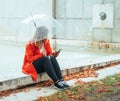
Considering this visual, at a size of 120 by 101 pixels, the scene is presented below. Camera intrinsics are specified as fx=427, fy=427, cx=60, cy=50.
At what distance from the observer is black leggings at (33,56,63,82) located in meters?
6.20

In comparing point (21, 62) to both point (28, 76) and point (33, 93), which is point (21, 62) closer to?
point (28, 76)

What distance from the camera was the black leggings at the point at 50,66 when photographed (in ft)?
20.4

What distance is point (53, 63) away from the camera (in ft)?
20.6

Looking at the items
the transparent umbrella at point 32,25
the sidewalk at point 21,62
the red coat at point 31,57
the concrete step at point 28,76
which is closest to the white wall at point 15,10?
the sidewalk at point 21,62

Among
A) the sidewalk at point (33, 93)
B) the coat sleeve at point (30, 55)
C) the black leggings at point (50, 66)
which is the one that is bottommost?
the sidewalk at point (33, 93)

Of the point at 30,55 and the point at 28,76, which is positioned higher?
the point at 30,55

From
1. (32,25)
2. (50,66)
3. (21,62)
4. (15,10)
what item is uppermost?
(15,10)

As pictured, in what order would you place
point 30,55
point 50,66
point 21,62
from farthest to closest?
1. point 21,62
2. point 30,55
3. point 50,66

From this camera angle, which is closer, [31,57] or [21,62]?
[31,57]

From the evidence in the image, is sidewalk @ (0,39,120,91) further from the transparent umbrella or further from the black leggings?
the transparent umbrella

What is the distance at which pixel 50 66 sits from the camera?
6.20 meters

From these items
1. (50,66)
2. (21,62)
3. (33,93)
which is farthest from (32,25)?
(21,62)

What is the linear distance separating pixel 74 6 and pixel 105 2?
1099 millimetres

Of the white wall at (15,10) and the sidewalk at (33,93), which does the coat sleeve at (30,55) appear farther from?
the white wall at (15,10)
